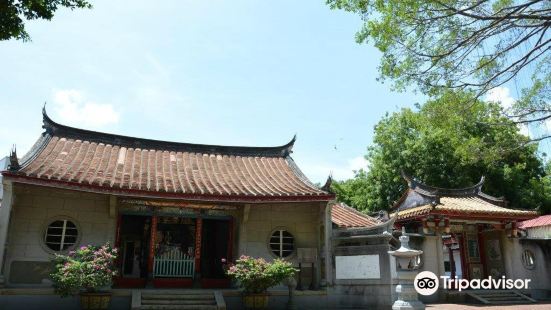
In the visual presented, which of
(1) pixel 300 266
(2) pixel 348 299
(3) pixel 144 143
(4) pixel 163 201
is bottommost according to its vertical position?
(2) pixel 348 299

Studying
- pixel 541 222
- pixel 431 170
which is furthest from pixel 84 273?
pixel 541 222

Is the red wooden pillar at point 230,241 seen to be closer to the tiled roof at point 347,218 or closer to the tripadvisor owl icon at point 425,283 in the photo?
the tiled roof at point 347,218

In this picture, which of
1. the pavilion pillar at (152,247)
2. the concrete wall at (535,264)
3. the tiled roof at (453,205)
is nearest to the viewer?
the pavilion pillar at (152,247)

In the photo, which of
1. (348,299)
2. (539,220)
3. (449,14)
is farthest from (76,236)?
(539,220)

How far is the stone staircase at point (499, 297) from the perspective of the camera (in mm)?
14305

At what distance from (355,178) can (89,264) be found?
70.6 feet

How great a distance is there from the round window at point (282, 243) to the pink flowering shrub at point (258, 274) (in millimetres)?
2017

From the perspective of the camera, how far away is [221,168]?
1468 centimetres

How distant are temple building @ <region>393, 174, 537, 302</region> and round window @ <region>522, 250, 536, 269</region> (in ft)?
1.56

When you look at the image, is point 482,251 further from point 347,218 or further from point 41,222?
point 41,222

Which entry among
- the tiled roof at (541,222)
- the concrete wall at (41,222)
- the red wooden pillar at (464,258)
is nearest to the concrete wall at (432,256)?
the red wooden pillar at (464,258)

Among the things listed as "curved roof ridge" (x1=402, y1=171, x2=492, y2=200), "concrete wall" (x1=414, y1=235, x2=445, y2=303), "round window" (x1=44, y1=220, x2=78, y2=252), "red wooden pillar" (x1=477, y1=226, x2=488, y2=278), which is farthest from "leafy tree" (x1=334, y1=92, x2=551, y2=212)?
"round window" (x1=44, y1=220, x2=78, y2=252)

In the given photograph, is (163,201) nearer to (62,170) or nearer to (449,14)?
(62,170)

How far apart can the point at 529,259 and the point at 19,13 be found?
1794 centimetres
